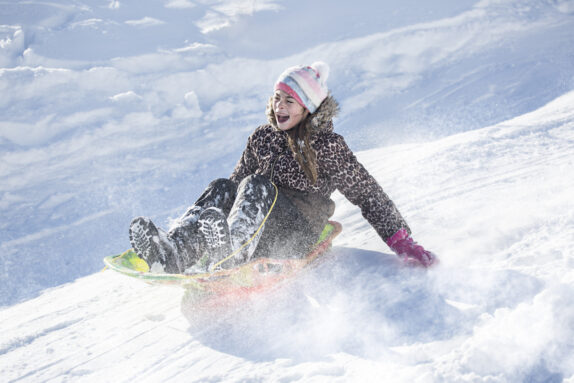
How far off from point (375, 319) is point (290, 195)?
909 mm

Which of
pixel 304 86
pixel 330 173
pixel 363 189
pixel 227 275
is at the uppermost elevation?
pixel 304 86

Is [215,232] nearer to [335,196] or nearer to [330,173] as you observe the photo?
[330,173]

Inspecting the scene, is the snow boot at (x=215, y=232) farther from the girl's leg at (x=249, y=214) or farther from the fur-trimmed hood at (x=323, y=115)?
the fur-trimmed hood at (x=323, y=115)

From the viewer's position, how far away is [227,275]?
1.80m

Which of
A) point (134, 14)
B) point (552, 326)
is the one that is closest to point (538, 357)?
point (552, 326)

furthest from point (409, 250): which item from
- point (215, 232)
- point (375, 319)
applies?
point (215, 232)

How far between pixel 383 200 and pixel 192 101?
9321 millimetres

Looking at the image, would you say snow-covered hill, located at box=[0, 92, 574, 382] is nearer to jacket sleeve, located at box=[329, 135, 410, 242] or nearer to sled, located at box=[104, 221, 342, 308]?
sled, located at box=[104, 221, 342, 308]

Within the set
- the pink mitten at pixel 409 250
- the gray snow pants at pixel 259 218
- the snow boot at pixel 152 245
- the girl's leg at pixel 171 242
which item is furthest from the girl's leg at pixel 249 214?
the pink mitten at pixel 409 250

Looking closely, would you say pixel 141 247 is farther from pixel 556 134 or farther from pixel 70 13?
pixel 70 13

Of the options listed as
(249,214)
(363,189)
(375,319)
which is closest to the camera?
(375,319)

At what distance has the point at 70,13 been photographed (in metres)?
13.8

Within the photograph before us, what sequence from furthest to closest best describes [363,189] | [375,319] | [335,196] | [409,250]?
[335,196] → [363,189] → [409,250] → [375,319]

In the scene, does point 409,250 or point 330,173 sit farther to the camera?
point 330,173
